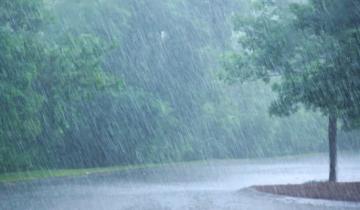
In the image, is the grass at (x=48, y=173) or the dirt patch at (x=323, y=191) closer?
the dirt patch at (x=323, y=191)

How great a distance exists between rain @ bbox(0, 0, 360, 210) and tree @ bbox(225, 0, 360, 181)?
5 centimetres

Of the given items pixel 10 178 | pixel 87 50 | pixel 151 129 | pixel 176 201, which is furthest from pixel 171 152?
pixel 176 201

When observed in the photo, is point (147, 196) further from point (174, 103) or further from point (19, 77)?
point (174, 103)

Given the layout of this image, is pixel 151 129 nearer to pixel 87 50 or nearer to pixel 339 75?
pixel 87 50

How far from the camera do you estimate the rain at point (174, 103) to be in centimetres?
1895

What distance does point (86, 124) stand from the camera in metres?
36.2

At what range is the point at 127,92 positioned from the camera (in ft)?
126

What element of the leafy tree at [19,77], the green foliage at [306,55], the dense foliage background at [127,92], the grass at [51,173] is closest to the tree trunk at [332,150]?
the green foliage at [306,55]

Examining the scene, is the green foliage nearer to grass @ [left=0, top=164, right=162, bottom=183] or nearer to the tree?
the tree

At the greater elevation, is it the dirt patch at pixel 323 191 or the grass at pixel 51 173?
the dirt patch at pixel 323 191

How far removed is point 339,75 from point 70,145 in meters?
21.3

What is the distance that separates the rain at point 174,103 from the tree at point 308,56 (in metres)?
0.05

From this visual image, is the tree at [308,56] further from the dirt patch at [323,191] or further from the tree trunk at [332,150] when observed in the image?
the dirt patch at [323,191]

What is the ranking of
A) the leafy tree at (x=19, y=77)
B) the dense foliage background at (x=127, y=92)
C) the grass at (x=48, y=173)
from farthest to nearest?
1. the dense foliage background at (x=127, y=92)
2. the grass at (x=48, y=173)
3. the leafy tree at (x=19, y=77)
